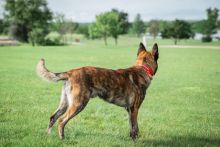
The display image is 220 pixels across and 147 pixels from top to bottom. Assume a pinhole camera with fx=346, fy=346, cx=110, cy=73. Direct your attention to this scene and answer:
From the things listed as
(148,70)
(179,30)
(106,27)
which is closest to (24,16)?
(106,27)

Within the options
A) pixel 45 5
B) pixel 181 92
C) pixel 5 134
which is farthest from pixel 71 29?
pixel 5 134

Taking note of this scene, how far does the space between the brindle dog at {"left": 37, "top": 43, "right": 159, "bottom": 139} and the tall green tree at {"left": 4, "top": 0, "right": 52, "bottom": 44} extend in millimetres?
95714

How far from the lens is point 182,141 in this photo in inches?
366

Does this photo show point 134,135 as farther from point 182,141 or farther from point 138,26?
point 138,26

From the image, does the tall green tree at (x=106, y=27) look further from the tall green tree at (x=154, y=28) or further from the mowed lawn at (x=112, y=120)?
the mowed lawn at (x=112, y=120)

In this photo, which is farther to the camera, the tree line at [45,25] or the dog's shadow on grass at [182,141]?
the tree line at [45,25]

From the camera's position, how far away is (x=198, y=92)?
18.7 m

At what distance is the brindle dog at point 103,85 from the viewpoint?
8.04 metres

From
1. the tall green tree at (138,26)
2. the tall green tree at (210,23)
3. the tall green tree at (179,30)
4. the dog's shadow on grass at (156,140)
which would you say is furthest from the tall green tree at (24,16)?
the dog's shadow on grass at (156,140)

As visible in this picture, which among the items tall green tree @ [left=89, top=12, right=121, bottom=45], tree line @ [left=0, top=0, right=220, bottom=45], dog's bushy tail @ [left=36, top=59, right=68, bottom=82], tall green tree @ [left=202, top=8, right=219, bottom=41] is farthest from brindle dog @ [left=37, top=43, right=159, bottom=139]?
tall green tree @ [left=202, top=8, right=219, bottom=41]

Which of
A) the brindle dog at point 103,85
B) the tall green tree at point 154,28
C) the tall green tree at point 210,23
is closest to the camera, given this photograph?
the brindle dog at point 103,85

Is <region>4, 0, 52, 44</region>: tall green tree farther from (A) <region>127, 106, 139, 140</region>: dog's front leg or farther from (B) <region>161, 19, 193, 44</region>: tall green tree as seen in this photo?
(A) <region>127, 106, 139, 140</region>: dog's front leg

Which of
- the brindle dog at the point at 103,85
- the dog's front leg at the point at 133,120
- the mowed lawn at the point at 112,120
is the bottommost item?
the mowed lawn at the point at 112,120

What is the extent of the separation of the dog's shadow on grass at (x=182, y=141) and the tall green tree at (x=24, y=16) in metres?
95.8
